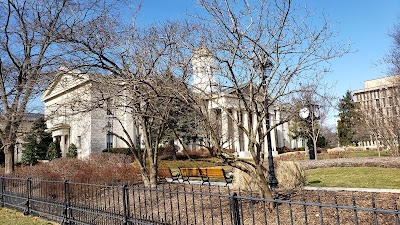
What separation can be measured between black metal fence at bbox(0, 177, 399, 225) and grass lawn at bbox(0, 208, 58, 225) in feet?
0.69

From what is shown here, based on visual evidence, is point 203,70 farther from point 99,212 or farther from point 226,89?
point 99,212

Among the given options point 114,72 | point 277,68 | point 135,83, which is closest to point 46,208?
point 114,72

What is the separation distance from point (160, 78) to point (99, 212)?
3216mm

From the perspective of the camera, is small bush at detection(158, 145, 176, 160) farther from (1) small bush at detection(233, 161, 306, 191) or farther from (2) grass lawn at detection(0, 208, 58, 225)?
(1) small bush at detection(233, 161, 306, 191)

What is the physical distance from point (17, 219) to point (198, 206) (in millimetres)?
5344

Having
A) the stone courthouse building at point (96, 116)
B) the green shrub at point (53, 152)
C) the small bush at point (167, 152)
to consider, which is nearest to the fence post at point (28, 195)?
the stone courthouse building at point (96, 116)

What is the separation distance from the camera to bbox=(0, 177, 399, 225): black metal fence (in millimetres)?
5415

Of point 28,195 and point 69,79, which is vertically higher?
point 69,79

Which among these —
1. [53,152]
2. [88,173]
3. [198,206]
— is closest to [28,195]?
[88,173]

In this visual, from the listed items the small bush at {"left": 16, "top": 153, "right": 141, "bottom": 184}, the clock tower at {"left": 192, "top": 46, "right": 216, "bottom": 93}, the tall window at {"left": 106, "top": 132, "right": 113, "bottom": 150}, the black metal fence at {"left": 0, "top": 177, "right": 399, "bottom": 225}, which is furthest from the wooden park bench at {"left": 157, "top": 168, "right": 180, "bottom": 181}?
the tall window at {"left": 106, "top": 132, "right": 113, "bottom": 150}

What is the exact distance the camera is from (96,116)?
13266 mm

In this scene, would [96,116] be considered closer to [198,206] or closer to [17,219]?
[17,219]

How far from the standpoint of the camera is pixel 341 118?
6762cm

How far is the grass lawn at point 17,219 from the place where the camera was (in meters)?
9.03
